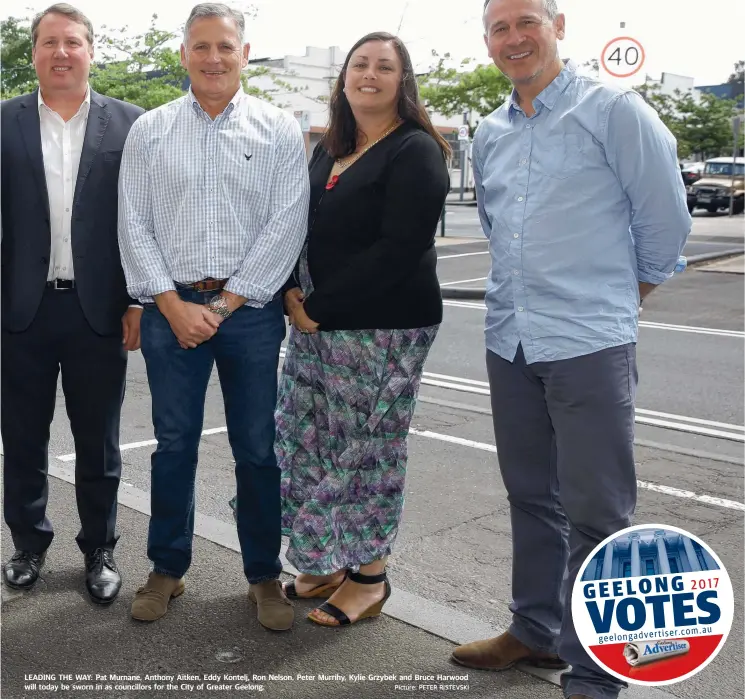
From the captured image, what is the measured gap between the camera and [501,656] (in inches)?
123

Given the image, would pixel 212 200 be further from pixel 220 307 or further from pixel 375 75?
pixel 375 75

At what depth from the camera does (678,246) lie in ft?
9.29

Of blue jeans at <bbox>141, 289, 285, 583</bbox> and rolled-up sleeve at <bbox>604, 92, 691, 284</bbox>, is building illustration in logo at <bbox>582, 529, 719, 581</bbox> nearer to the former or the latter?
rolled-up sleeve at <bbox>604, 92, 691, 284</bbox>

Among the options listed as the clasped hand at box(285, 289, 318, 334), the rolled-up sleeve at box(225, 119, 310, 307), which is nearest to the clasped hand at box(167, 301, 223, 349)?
the rolled-up sleeve at box(225, 119, 310, 307)

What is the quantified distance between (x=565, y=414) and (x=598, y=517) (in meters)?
0.31

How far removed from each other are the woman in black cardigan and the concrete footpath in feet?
0.62

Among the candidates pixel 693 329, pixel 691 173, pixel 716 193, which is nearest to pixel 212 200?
pixel 693 329

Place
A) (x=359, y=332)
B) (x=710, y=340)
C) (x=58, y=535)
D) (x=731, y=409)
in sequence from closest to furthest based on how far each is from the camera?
(x=359, y=332)
(x=58, y=535)
(x=731, y=409)
(x=710, y=340)

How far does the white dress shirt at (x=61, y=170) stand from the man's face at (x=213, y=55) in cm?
52

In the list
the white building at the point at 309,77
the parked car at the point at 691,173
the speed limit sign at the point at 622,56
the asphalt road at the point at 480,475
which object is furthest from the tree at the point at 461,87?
the asphalt road at the point at 480,475

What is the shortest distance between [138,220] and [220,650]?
4.88 feet

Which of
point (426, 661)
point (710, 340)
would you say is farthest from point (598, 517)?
point (710, 340)

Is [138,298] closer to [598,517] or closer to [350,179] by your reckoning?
[350,179]

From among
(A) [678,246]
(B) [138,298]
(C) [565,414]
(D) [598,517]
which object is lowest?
(D) [598,517]
